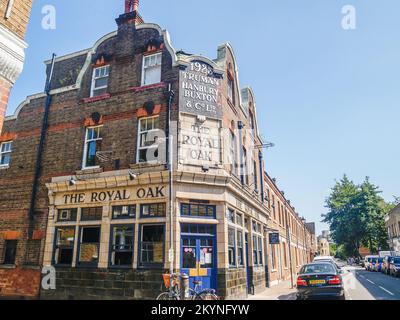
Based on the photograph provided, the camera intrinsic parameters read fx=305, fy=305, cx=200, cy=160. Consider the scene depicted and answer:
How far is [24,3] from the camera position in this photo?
5.13 m

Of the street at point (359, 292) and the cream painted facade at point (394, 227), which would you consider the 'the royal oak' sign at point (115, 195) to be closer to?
the street at point (359, 292)

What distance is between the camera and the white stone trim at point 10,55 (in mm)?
4527

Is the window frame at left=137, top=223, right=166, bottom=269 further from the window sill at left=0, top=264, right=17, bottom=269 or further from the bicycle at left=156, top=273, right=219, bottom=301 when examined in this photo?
the window sill at left=0, top=264, right=17, bottom=269

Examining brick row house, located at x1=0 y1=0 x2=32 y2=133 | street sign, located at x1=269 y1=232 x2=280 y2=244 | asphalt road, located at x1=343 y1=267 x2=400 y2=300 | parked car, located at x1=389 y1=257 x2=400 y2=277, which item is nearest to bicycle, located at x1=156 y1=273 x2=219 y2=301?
asphalt road, located at x1=343 y1=267 x2=400 y2=300

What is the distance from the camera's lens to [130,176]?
1262 centimetres

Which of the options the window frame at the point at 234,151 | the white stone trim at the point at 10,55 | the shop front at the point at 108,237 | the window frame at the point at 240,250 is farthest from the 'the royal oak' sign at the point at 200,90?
the white stone trim at the point at 10,55

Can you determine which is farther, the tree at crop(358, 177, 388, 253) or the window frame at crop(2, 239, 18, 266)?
the tree at crop(358, 177, 388, 253)

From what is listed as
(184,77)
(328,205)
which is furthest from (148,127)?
(328,205)

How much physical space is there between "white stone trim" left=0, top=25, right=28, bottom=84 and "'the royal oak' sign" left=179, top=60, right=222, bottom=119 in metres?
8.69

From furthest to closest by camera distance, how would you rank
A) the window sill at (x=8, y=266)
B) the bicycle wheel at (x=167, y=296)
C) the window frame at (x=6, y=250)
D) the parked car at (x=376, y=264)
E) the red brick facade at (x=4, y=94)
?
1. the parked car at (x=376, y=264)
2. the window frame at (x=6, y=250)
3. the window sill at (x=8, y=266)
4. the bicycle wheel at (x=167, y=296)
5. the red brick facade at (x=4, y=94)

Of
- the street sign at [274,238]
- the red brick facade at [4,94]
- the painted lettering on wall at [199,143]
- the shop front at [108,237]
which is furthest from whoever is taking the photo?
the street sign at [274,238]

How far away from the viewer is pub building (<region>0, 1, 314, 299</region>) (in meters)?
12.1

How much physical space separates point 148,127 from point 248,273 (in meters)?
9.06

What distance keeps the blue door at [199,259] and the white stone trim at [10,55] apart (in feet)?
28.1
